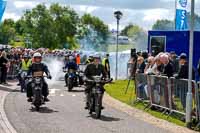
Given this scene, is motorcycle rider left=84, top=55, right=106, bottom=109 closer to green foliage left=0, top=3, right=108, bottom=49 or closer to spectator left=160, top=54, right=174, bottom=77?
spectator left=160, top=54, right=174, bottom=77

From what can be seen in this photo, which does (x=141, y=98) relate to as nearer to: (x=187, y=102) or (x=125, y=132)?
(x=187, y=102)

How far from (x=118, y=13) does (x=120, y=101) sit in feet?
54.1

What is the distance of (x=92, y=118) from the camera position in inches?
628

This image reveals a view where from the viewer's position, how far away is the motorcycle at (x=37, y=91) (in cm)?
1808

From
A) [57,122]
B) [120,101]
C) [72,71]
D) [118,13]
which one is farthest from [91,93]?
A: [118,13]

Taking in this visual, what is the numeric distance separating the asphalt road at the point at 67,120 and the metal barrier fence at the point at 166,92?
1262 mm

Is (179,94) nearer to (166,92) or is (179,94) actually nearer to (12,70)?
(166,92)

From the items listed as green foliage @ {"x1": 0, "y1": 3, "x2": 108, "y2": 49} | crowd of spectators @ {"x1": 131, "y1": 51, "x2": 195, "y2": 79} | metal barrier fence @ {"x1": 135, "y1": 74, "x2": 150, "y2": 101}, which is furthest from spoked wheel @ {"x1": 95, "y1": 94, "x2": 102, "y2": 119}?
green foliage @ {"x1": 0, "y1": 3, "x2": 108, "y2": 49}

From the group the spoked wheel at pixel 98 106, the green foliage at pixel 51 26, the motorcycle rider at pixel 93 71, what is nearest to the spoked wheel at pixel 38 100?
the motorcycle rider at pixel 93 71

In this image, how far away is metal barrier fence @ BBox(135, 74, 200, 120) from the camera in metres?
14.8

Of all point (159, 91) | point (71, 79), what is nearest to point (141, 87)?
point (159, 91)

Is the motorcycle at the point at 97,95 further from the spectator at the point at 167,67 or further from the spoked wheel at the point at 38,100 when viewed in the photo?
the spectator at the point at 167,67

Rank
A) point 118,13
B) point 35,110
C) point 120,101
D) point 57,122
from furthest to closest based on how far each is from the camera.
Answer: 1. point 118,13
2. point 120,101
3. point 35,110
4. point 57,122

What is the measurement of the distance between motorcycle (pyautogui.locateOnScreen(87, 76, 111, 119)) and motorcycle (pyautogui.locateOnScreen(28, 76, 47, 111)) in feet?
7.30
